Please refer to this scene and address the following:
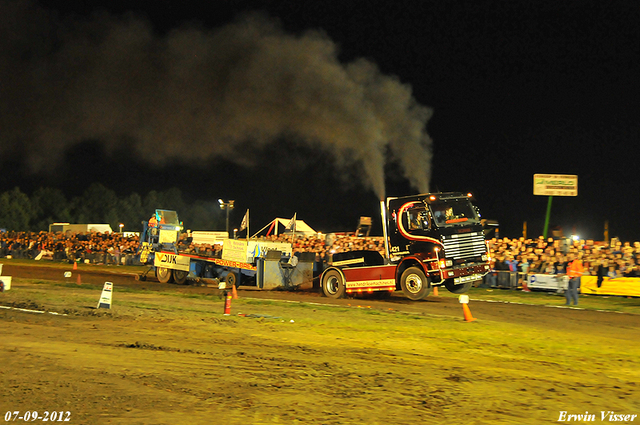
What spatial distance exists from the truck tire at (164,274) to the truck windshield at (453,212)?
1424 centimetres

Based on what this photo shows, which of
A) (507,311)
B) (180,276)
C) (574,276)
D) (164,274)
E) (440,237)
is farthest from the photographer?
(164,274)

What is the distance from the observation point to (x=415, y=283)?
18250mm

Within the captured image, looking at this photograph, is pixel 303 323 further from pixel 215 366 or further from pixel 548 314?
pixel 548 314

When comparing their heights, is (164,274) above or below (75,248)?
below

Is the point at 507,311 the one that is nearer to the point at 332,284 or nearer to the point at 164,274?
the point at 332,284

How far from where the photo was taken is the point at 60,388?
6.86 metres

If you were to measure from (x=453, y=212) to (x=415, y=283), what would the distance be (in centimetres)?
265

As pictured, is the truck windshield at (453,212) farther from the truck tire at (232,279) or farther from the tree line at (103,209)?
the tree line at (103,209)

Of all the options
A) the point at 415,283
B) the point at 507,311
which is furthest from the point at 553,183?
the point at 507,311

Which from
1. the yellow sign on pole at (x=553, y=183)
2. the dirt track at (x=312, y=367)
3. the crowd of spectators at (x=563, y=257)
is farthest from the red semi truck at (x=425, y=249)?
the yellow sign on pole at (x=553, y=183)

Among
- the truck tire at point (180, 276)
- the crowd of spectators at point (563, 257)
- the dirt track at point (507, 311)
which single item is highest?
the crowd of spectators at point (563, 257)

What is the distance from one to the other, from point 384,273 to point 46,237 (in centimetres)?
4249

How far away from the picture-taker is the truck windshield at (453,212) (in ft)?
58.7

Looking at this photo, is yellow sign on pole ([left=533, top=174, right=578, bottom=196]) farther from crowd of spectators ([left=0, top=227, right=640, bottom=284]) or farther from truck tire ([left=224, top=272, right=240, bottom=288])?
truck tire ([left=224, top=272, right=240, bottom=288])
